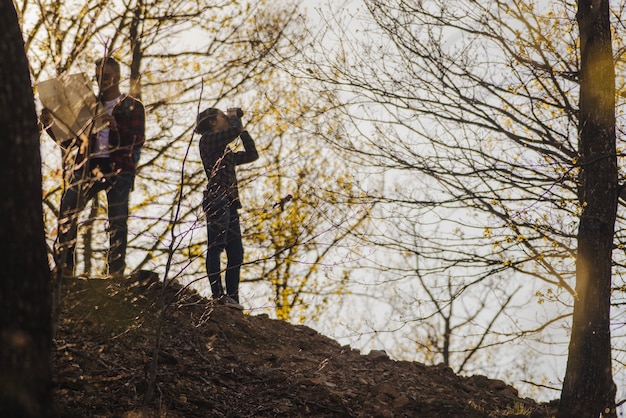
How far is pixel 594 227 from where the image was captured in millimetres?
5570

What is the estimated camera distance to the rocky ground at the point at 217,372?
4562 mm

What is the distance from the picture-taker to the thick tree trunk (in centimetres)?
546

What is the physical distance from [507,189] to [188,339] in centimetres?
365

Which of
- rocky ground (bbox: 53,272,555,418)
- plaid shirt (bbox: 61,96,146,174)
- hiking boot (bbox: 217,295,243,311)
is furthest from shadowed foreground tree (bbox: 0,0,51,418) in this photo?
hiking boot (bbox: 217,295,243,311)

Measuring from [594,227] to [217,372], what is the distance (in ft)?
11.7

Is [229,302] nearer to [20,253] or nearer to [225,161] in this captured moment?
[225,161]

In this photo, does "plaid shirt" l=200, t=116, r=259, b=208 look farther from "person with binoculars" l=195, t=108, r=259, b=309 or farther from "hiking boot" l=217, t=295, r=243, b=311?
"hiking boot" l=217, t=295, r=243, b=311

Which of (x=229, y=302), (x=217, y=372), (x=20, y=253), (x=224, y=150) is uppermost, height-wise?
(x=224, y=150)

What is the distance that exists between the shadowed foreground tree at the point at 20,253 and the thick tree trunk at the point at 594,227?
14.5 ft

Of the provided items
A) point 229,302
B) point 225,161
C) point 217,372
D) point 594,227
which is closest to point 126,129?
point 225,161

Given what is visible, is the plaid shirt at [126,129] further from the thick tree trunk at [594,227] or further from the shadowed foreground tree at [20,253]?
the thick tree trunk at [594,227]

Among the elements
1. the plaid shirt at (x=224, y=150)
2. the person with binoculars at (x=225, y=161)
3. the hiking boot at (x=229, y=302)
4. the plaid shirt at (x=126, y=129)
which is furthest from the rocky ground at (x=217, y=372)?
the plaid shirt at (x=224, y=150)

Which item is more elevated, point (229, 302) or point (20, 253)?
point (229, 302)

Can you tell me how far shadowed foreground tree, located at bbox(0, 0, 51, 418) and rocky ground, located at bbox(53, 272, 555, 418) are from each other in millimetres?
1363
